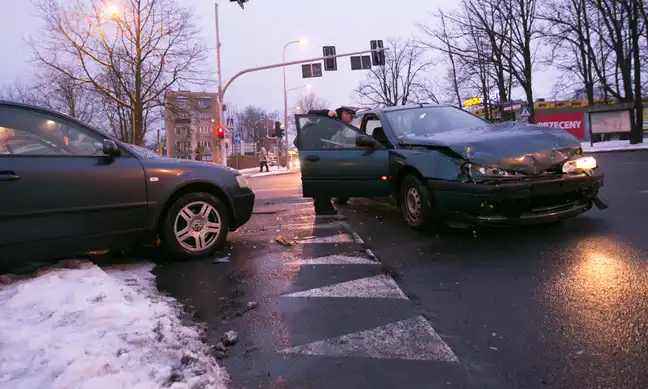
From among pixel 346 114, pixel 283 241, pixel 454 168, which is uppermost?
pixel 346 114

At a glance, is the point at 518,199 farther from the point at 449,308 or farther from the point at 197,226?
the point at 197,226

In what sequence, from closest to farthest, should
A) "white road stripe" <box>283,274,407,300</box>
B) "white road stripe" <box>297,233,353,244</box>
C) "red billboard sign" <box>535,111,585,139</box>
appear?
"white road stripe" <box>283,274,407,300</box>
"white road stripe" <box>297,233,353,244</box>
"red billboard sign" <box>535,111,585,139</box>

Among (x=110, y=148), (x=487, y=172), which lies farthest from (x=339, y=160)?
(x=110, y=148)

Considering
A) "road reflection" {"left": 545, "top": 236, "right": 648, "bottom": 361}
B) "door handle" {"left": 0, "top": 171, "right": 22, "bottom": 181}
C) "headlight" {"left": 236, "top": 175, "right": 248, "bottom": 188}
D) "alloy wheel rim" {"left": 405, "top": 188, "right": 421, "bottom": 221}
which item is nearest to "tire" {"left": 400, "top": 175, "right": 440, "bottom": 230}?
"alloy wheel rim" {"left": 405, "top": 188, "right": 421, "bottom": 221}

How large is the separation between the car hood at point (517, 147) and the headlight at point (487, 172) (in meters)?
0.04

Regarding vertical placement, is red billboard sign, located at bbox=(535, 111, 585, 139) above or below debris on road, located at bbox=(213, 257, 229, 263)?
above

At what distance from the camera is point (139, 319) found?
9.00 feet

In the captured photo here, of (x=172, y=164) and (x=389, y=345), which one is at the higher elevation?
(x=172, y=164)

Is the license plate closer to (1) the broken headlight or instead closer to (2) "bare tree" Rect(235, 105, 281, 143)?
(1) the broken headlight

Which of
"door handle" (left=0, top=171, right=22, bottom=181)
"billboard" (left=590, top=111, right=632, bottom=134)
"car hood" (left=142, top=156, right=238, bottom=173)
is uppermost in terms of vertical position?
"billboard" (left=590, top=111, right=632, bottom=134)

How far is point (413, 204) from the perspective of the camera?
531 cm

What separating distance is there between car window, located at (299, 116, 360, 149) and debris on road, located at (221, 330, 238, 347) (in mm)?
3730

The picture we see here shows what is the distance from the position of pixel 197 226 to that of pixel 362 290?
6.54 ft

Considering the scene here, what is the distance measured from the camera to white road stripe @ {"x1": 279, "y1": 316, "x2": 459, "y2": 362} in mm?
2410
